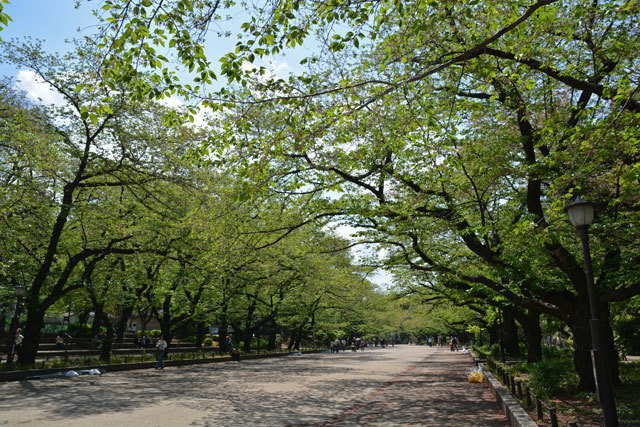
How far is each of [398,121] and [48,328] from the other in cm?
4552

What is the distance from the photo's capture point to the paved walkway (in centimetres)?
920

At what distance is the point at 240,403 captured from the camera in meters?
11.5

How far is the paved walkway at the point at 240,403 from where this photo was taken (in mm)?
9195

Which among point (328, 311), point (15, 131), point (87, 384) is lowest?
point (87, 384)

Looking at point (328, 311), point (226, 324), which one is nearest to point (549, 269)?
point (226, 324)

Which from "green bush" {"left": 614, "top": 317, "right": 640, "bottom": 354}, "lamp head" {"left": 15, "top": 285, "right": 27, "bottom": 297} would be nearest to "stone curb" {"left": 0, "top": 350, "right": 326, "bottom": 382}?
"lamp head" {"left": 15, "top": 285, "right": 27, "bottom": 297}

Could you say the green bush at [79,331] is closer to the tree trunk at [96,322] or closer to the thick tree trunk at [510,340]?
the tree trunk at [96,322]

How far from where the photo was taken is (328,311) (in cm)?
5141

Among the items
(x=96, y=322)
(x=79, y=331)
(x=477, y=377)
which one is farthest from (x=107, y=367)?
(x=79, y=331)

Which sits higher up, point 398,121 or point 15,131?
point 15,131

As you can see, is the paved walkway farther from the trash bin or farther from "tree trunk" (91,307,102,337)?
the trash bin

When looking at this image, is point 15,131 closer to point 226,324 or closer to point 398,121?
point 398,121

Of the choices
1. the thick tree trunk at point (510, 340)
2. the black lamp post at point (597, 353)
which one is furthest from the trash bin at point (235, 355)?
the black lamp post at point (597, 353)

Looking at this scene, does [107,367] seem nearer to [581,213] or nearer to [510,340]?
[581,213]
